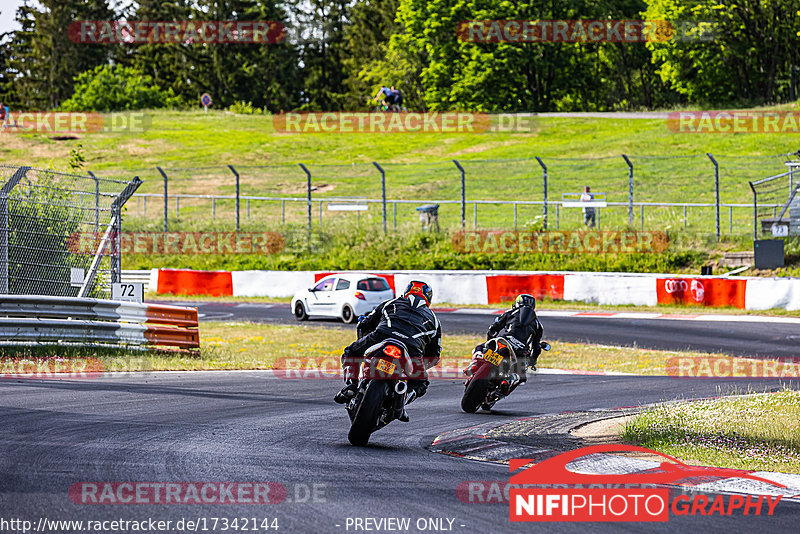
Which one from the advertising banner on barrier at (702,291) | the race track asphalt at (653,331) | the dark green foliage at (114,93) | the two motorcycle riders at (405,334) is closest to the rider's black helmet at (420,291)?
the two motorcycle riders at (405,334)

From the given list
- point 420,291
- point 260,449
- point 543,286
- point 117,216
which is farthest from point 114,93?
point 260,449

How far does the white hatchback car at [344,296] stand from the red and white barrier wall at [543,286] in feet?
10.2

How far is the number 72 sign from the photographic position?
1482 centimetres

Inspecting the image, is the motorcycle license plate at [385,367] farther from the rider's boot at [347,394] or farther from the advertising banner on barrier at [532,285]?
the advertising banner on barrier at [532,285]

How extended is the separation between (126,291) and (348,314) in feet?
25.5

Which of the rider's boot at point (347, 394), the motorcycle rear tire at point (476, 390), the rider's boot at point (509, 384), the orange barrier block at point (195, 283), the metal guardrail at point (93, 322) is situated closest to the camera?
the rider's boot at point (347, 394)

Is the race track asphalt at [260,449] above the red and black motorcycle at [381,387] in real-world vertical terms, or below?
below

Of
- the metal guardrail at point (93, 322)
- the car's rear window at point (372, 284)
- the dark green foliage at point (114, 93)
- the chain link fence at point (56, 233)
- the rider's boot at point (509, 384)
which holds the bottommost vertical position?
the rider's boot at point (509, 384)

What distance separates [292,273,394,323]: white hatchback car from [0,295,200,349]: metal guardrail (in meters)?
6.77

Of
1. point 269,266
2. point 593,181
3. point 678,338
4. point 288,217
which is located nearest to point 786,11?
point 593,181

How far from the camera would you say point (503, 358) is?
34.9 feet

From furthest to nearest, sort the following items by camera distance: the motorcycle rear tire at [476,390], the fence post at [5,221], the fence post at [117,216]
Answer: the fence post at [117,216] → the fence post at [5,221] → the motorcycle rear tire at [476,390]

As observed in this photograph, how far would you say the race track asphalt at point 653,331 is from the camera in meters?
17.4

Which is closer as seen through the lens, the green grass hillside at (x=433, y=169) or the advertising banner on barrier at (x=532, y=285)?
the advertising banner on barrier at (x=532, y=285)
